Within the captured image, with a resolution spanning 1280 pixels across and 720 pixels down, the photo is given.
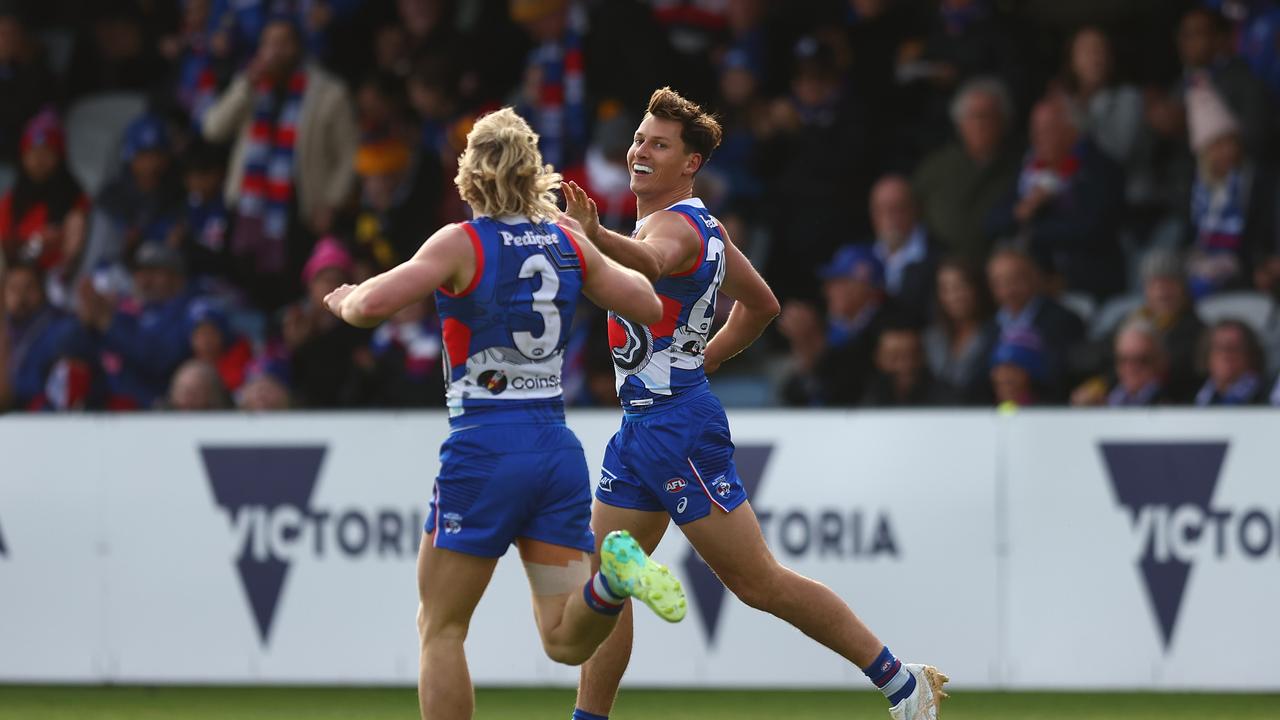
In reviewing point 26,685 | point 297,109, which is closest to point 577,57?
point 297,109

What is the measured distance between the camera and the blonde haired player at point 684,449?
22.1 ft

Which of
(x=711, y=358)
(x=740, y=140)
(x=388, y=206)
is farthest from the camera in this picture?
(x=388, y=206)

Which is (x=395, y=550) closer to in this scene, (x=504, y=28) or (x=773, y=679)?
(x=773, y=679)

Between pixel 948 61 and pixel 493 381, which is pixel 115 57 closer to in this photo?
pixel 948 61

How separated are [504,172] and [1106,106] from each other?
23.2 ft

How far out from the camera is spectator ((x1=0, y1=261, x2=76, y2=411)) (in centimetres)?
1228

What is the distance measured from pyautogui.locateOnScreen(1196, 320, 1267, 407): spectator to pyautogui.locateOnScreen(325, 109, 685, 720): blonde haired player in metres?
4.96

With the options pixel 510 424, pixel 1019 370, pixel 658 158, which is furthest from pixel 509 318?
pixel 1019 370

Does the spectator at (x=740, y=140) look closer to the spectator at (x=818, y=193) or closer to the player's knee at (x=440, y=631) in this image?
the spectator at (x=818, y=193)

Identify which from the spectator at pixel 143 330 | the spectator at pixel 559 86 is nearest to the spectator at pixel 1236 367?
the spectator at pixel 559 86

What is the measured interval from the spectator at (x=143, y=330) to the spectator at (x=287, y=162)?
0.78 m

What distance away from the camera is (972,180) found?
12.0 metres

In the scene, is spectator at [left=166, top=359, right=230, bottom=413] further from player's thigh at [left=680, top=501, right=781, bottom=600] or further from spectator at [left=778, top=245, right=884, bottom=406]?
player's thigh at [left=680, top=501, right=781, bottom=600]

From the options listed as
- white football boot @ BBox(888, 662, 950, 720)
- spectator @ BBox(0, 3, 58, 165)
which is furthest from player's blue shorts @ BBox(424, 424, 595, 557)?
spectator @ BBox(0, 3, 58, 165)
